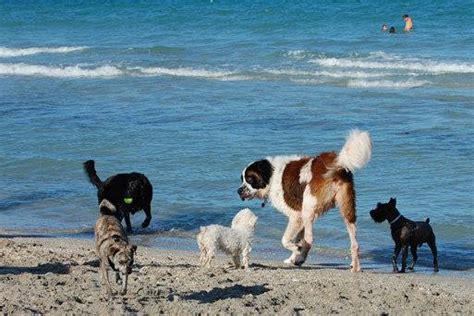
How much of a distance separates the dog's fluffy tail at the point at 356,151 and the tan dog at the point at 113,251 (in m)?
2.53

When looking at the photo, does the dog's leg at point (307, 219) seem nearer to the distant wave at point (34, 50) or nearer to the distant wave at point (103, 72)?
the distant wave at point (103, 72)

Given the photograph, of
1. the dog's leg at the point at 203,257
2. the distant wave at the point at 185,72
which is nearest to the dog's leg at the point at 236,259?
the dog's leg at the point at 203,257

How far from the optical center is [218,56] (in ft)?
112

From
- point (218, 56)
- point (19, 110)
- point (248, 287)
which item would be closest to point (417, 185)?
point (248, 287)

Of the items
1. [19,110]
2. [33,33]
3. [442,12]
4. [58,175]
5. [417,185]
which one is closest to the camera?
[417,185]

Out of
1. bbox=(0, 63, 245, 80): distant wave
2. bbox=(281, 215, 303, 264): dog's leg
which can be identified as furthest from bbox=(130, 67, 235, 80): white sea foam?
bbox=(281, 215, 303, 264): dog's leg

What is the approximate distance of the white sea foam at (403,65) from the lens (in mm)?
28328

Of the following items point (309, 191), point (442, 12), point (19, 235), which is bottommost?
point (19, 235)

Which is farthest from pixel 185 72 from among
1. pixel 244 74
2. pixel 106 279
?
pixel 106 279

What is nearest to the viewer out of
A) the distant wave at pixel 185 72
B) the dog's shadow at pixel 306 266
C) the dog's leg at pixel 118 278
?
the dog's leg at pixel 118 278

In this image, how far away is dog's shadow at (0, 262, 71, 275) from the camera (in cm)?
956

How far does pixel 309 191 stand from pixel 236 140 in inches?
311

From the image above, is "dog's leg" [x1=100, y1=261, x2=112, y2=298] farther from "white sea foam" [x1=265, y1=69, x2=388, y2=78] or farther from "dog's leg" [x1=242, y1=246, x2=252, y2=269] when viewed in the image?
"white sea foam" [x1=265, y1=69, x2=388, y2=78]

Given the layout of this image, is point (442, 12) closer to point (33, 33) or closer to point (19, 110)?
point (33, 33)
